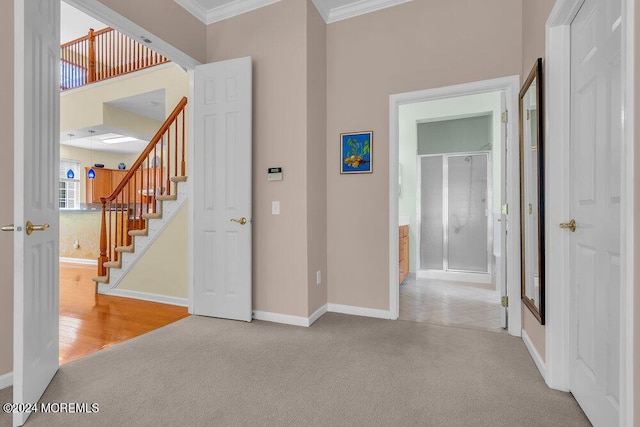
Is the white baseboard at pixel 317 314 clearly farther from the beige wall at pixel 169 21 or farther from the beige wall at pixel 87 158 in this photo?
the beige wall at pixel 87 158

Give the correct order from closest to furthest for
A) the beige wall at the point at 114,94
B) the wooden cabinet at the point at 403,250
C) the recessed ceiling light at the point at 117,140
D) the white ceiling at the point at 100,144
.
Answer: the wooden cabinet at the point at 403,250 < the beige wall at the point at 114,94 < the white ceiling at the point at 100,144 < the recessed ceiling light at the point at 117,140

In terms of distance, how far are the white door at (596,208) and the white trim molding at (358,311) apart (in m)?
1.53

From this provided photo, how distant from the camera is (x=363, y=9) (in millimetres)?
3221

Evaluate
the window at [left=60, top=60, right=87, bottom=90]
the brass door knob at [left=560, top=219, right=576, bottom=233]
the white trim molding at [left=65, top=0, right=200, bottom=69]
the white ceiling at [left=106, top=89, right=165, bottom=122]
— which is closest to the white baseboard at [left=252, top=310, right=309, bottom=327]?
the brass door knob at [left=560, top=219, right=576, bottom=233]

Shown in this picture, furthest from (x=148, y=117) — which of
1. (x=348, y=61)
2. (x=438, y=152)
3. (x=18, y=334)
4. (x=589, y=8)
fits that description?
(x=589, y=8)

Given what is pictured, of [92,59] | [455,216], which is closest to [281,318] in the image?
[455,216]

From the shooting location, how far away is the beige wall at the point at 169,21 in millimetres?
2584

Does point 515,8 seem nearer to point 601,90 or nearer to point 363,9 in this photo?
point 363,9

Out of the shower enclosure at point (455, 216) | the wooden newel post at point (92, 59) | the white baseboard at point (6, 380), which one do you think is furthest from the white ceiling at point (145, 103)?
the shower enclosure at point (455, 216)

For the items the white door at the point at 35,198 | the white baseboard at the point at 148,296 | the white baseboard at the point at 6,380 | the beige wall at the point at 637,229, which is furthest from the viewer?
the white baseboard at the point at 148,296

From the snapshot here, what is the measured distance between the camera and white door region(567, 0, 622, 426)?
137 cm

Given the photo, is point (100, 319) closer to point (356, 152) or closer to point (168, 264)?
point (168, 264)

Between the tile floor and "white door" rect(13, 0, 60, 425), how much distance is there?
2710 mm

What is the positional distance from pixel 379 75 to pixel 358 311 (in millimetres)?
2264
